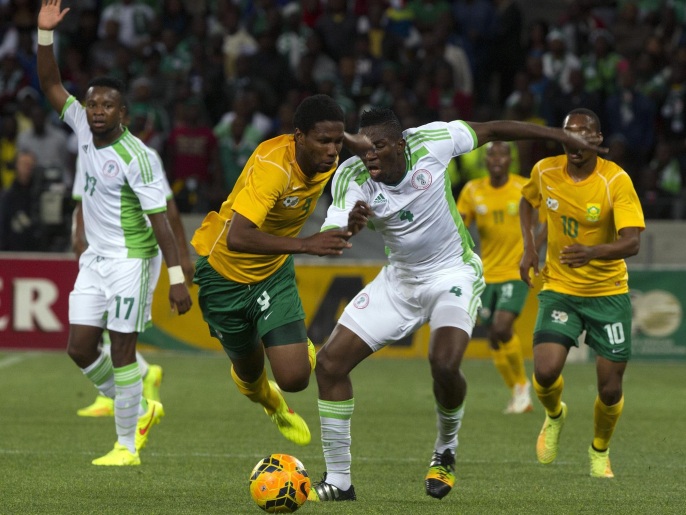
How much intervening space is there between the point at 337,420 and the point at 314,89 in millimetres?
12875

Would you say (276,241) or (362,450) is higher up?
(276,241)

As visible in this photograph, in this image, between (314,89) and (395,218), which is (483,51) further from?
(395,218)

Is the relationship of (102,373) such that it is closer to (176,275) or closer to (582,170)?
(176,275)

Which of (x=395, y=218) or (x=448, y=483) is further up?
(x=395, y=218)

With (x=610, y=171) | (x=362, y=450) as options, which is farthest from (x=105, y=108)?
(x=610, y=171)

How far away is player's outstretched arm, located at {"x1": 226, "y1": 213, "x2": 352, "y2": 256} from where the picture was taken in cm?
691

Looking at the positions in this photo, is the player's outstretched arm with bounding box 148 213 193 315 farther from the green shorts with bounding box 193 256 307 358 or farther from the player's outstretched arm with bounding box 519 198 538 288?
the player's outstretched arm with bounding box 519 198 538 288

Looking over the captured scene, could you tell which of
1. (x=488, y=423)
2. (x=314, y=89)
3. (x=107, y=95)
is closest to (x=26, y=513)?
(x=107, y=95)

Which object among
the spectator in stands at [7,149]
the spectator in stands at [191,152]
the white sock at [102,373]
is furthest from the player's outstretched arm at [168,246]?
the spectator in stands at [7,149]

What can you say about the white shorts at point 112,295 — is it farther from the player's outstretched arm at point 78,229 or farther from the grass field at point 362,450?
the player's outstretched arm at point 78,229

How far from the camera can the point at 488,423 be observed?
477 inches

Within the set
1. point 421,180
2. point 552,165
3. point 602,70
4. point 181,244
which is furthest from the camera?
point 602,70

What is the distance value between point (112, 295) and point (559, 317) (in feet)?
10.4

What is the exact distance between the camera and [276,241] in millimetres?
7434
